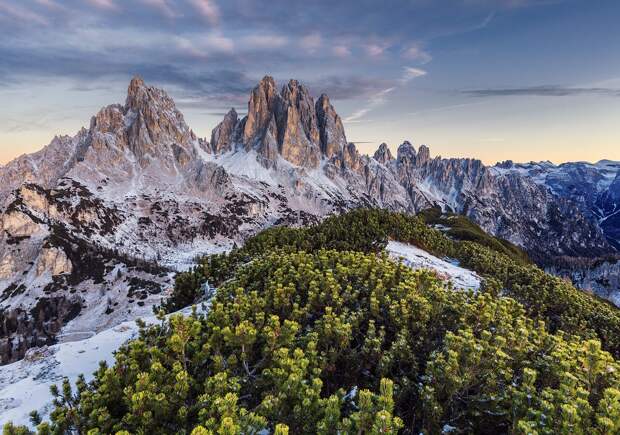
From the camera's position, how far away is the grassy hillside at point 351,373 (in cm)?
602

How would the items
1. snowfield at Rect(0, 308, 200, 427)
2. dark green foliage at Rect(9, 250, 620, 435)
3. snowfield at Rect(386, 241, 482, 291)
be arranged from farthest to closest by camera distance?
1. snowfield at Rect(386, 241, 482, 291)
2. snowfield at Rect(0, 308, 200, 427)
3. dark green foliage at Rect(9, 250, 620, 435)

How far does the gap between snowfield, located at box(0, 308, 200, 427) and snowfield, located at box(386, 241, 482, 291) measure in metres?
15.0

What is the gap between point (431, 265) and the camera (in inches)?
964

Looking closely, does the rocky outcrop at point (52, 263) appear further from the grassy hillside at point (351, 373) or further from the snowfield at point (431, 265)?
the grassy hillside at point (351, 373)

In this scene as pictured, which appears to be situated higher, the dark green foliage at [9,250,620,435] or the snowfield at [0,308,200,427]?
the dark green foliage at [9,250,620,435]

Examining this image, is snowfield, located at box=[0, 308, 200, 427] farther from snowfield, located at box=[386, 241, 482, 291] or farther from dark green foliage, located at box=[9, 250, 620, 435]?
snowfield, located at box=[386, 241, 482, 291]

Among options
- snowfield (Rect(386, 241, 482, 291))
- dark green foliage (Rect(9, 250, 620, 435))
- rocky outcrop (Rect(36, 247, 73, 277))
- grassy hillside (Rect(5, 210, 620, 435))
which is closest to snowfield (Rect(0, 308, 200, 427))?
grassy hillside (Rect(5, 210, 620, 435))

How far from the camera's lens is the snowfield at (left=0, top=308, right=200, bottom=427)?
11672mm

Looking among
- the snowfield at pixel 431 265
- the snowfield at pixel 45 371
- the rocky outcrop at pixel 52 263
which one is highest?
the snowfield at pixel 431 265

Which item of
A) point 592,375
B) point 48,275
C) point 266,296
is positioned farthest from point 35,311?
point 592,375

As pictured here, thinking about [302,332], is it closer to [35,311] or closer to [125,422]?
[125,422]

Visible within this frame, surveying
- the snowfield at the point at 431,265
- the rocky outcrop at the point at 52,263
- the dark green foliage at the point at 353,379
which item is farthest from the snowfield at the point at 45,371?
the rocky outcrop at the point at 52,263

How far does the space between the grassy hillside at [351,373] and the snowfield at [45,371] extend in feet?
13.0

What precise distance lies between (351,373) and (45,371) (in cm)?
1370
